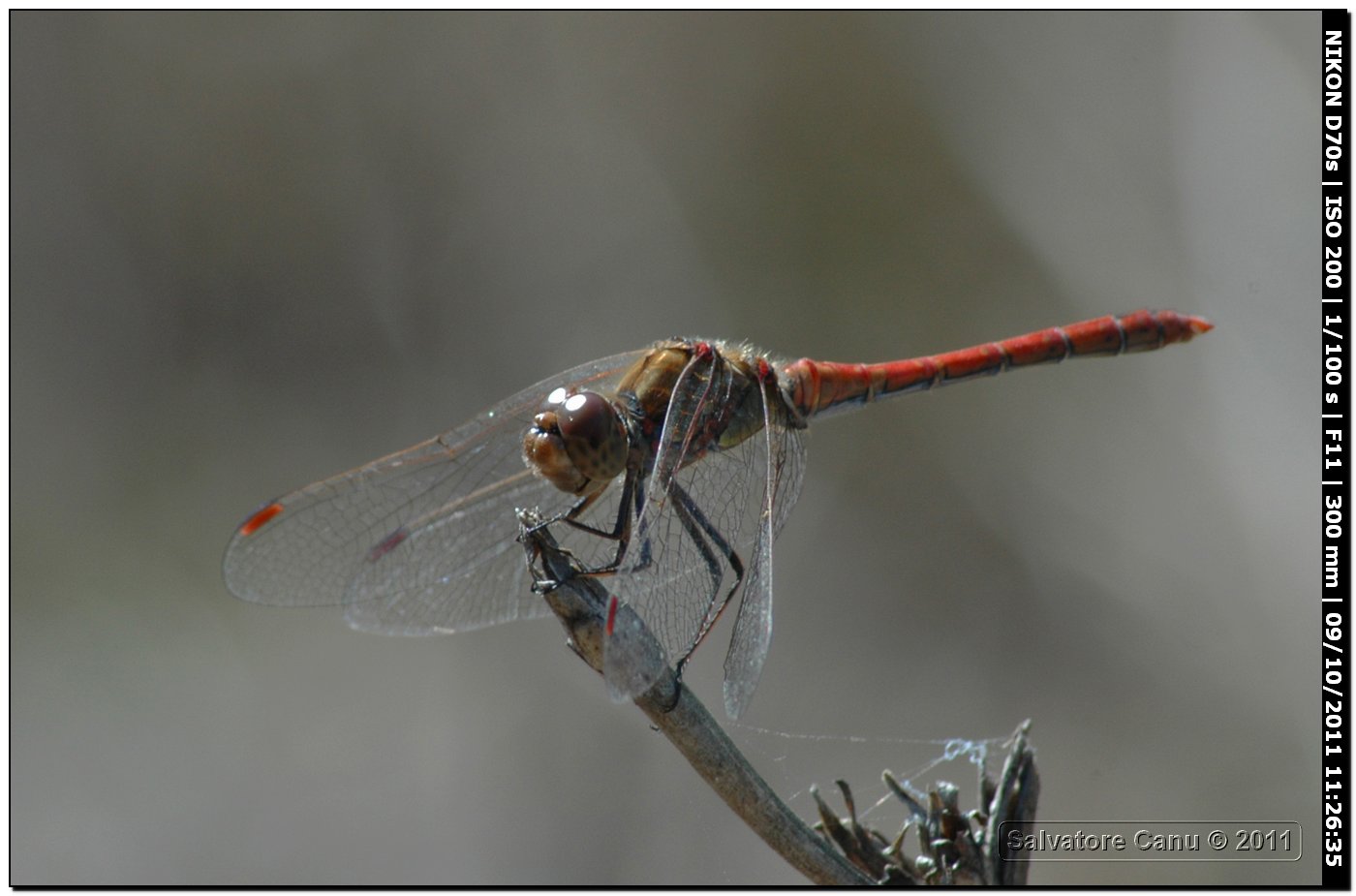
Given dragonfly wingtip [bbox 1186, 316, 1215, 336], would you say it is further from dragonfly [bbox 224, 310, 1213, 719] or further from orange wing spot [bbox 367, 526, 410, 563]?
orange wing spot [bbox 367, 526, 410, 563]

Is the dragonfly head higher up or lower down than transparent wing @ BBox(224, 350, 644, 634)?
higher up

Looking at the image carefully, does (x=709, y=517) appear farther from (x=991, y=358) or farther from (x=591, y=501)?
(x=991, y=358)

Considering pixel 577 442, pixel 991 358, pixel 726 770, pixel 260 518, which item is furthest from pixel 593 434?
pixel 991 358

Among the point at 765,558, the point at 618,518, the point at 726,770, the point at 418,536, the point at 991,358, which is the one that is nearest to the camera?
the point at 726,770

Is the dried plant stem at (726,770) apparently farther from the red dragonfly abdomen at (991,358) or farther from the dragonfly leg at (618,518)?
the red dragonfly abdomen at (991,358)

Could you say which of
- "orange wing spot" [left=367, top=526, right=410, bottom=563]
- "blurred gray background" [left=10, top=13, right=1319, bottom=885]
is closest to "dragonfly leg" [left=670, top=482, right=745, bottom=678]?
"orange wing spot" [left=367, top=526, right=410, bottom=563]

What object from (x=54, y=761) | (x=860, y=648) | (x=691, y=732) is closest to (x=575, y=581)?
(x=691, y=732)
